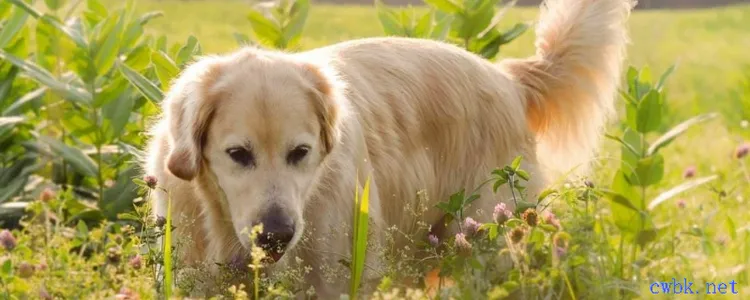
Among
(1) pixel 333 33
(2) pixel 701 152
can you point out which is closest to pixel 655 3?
(1) pixel 333 33

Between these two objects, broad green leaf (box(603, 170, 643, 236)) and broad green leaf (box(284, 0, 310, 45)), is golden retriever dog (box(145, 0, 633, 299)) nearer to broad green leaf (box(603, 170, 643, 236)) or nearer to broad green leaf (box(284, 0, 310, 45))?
broad green leaf (box(603, 170, 643, 236))

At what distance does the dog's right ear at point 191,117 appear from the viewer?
11.4 ft

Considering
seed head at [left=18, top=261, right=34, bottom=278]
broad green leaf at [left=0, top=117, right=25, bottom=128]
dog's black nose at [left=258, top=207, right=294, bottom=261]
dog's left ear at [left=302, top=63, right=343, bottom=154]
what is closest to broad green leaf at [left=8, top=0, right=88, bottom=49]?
broad green leaf at [left=0, top=117, right=25, bottom=128]

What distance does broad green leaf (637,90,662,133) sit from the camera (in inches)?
162

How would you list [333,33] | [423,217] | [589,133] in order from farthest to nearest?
[333,33], [589,133], [423,217]

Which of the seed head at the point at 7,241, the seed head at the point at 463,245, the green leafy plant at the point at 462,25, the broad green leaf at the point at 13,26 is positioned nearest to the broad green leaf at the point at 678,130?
the seed head at the point at 463,245

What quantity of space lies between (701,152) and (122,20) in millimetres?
4452

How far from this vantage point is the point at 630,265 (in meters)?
3.75

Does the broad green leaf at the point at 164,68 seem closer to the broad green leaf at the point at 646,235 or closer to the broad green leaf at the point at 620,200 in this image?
the broad green leaf at the point at 620,200

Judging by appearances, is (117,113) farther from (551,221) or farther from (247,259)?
(551,221)

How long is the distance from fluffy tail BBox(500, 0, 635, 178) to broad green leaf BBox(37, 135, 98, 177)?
1995mm

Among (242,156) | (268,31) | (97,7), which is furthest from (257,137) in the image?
(97,7)

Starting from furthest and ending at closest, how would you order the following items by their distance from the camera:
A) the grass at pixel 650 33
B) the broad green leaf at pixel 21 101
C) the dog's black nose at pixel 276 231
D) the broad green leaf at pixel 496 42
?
the grass at pixel 650 33 < the broad green leaf at pixel 496 42 < the broad green leaf at pixel 21 101 < the dog's black nose at pixel 276 231

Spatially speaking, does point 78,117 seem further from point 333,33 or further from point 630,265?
point 333,33
